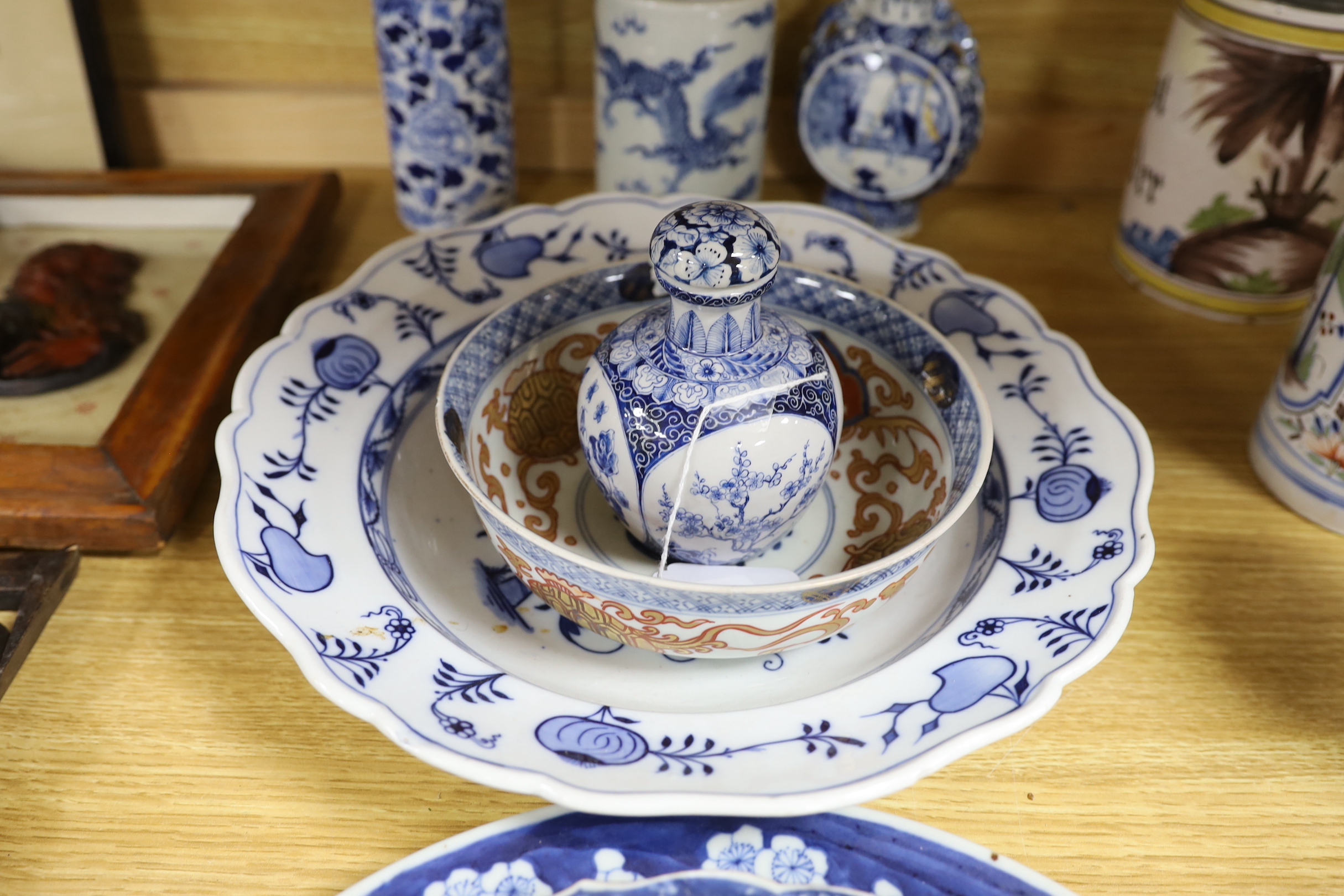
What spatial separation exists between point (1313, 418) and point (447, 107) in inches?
25.7

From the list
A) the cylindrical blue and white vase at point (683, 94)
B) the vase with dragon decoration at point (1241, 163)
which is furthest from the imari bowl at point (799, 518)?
the vase with dragon decoration at point (1241, 163)

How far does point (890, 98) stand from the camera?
781 millimetres

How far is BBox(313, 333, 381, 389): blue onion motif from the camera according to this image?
62 centimetres

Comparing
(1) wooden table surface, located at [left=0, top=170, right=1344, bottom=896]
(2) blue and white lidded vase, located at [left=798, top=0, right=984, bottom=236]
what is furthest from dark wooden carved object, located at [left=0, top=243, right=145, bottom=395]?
(2) blue and white lidded vase, located at [left=798, top=0, right=984, bottom=236]

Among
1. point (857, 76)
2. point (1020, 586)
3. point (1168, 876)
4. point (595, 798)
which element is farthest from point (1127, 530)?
point (857, 76)

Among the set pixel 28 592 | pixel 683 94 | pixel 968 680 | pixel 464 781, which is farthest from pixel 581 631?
pixel 683 94

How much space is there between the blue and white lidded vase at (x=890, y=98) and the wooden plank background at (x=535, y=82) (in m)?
0.14

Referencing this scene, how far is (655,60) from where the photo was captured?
2.53ft

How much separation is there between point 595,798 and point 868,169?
584mm

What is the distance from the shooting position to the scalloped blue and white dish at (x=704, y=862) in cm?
45

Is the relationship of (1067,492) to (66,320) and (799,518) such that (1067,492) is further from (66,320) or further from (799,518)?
(66,320)

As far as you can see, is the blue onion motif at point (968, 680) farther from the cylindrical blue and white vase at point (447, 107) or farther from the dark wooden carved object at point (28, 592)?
the cylindrical blue and white vase at point (447, 107)

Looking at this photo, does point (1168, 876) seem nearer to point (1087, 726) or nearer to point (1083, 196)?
point (1087, 726)

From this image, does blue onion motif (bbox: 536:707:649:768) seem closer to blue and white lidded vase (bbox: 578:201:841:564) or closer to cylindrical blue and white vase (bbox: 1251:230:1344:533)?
blue and white lidded vase (bbox: 578:201:841:564)
